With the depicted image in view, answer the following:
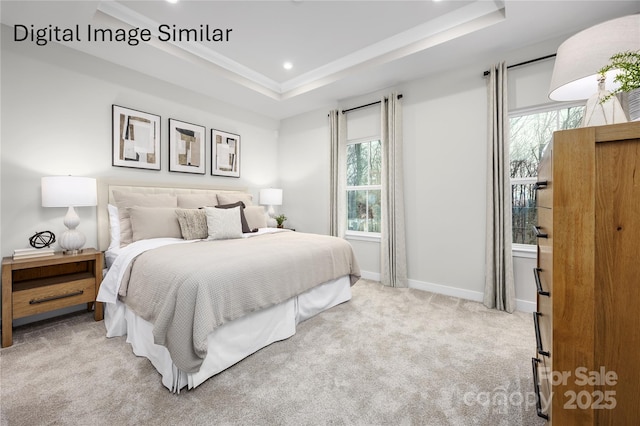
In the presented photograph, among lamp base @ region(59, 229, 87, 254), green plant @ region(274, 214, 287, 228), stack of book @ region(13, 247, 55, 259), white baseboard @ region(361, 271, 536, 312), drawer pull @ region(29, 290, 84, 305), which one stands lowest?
white baseboard @ region(361, 271, 536, 312)

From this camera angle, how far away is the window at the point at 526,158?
2740 millimetres

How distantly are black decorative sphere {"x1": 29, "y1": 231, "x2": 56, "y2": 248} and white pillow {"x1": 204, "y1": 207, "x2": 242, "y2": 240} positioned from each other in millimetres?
1377

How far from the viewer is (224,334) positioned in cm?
176

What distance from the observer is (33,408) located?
4.70ft

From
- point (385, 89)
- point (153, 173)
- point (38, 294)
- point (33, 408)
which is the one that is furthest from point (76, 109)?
point (385, 89)

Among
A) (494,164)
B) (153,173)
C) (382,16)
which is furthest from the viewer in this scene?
(153,173)

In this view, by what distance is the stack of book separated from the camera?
7.25 feet

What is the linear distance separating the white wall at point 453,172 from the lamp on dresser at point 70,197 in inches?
131

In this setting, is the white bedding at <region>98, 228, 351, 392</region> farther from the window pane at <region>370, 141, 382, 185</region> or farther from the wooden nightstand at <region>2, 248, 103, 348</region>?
the window pane at <region>370, 141, 382, 185</region>

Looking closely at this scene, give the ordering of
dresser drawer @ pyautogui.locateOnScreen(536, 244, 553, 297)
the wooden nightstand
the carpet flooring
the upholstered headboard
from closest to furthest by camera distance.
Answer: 1. dresser drawer @ pyautogui.locateOnScreen(536, 244, 553, 297)
2. the carpet flooring
3. the wooden nightstand
4. the upholstered headboard

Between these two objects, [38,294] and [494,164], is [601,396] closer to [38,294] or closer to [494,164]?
[494,164]

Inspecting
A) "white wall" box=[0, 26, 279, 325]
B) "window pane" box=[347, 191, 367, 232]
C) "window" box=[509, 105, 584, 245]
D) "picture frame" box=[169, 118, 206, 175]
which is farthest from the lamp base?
"window" box=[509, 105, 584, 245]

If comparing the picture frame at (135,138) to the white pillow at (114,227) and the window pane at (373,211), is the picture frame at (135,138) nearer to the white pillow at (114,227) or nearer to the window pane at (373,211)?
the white pillow at (114,227)

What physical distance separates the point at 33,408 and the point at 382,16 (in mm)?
3774
